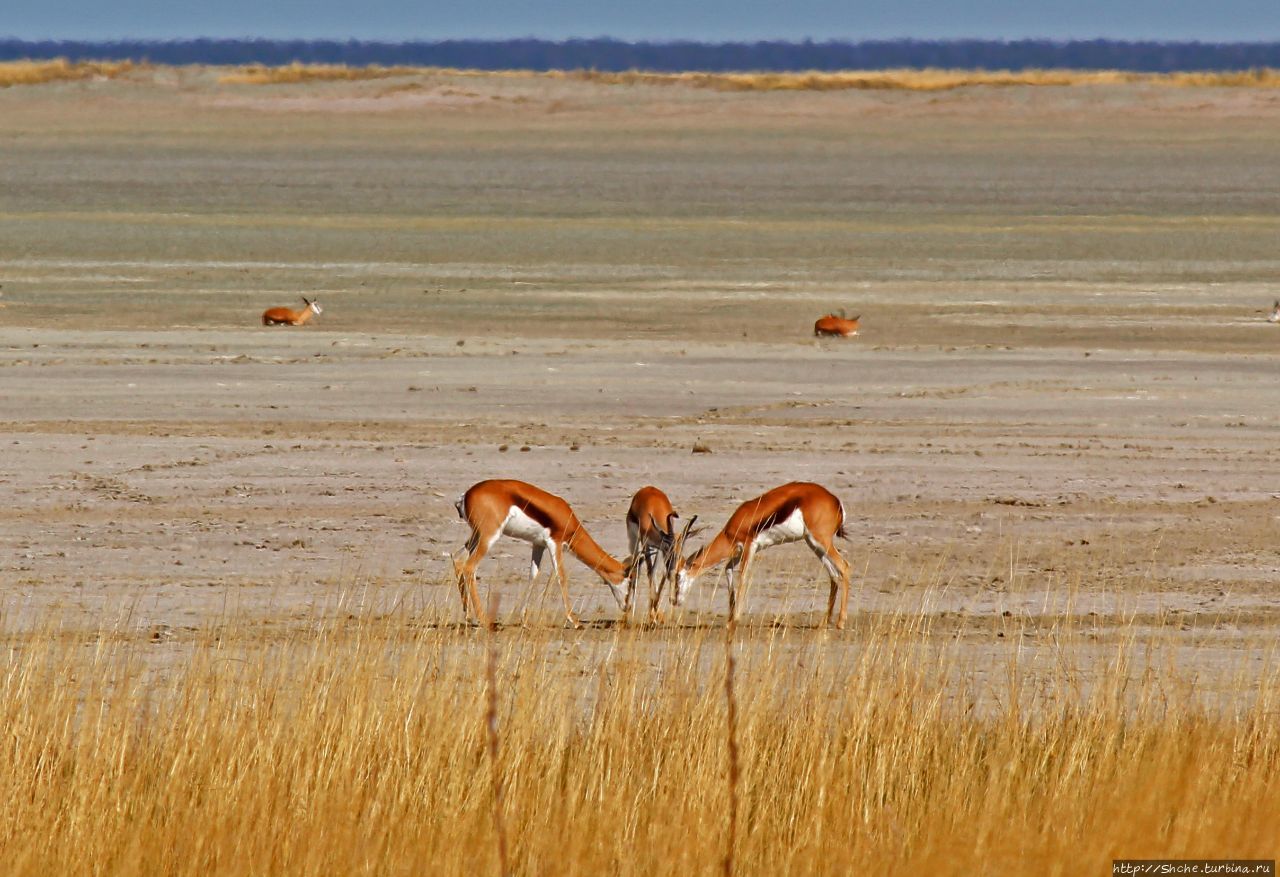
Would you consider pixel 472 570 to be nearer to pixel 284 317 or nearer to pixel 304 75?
pixel 284 317

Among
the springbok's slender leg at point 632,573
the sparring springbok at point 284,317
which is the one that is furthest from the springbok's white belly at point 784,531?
the sparring springbok at point 284,317

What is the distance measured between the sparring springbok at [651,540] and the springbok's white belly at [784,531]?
0.39 meters

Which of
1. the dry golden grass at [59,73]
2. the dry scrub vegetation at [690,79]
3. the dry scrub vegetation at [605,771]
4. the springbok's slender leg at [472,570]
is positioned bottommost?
the springbok's slender leg at [472,570]

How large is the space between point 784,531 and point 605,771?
3934mm

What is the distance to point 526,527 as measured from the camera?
1177 centimetres

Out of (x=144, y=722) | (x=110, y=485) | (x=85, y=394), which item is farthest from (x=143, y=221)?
(x=144, y=722)

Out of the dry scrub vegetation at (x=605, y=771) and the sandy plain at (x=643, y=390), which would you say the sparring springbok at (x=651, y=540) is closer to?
the sandy plain at (x=643, y=390)

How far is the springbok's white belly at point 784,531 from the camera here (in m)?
11.8

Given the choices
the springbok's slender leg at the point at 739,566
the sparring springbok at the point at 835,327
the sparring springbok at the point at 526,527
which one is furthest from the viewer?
the sparring springbok at the point at 835,327

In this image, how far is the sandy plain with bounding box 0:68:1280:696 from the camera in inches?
506

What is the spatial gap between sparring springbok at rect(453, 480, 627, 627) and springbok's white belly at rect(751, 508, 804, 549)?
743mm

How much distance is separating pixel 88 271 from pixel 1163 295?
53.4 feet

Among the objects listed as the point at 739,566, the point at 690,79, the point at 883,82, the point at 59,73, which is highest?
the point at 883,82

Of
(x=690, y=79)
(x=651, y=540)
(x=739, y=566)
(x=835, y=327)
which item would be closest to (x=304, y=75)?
(x=690, y=79)
